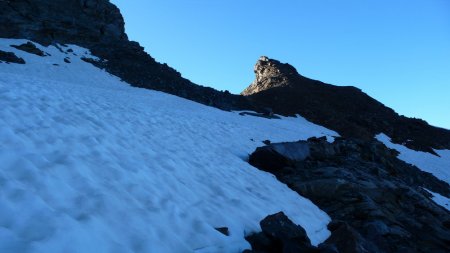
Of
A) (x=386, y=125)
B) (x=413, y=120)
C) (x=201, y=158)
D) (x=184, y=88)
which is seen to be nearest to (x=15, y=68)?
(x=184, y=88)

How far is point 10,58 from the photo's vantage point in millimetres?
30609

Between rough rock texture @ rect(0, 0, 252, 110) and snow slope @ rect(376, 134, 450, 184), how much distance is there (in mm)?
16717

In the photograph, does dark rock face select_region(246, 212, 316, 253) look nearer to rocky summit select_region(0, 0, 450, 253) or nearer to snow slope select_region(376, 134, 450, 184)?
rocky summit select_region(0, 0, 450, 253)

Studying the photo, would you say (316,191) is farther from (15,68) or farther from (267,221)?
(15,68)

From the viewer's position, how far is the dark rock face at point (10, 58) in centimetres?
3006

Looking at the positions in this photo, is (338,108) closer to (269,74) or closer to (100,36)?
(269,74)

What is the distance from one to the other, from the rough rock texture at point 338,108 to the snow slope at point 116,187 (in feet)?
112

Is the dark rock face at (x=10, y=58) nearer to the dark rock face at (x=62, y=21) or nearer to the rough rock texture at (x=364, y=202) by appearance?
the dark rock face at (x=62, y=21)

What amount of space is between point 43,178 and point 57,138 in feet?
7.79

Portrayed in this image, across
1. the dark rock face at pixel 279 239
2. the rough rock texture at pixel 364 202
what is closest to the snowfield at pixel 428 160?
the rough rock texture at pixel 364 202

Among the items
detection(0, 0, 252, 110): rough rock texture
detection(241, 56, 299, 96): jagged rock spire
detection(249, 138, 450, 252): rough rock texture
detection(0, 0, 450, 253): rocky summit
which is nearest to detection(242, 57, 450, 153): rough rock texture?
detection(241, 56, 299, 96): jagged rock spire

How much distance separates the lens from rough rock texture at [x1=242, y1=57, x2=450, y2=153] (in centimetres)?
4647

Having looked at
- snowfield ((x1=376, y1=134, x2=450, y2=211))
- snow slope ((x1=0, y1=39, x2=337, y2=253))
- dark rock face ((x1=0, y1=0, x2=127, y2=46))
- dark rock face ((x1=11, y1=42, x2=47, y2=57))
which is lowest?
snow slope ((x1=0, y1=39, x2=337, y2=253))

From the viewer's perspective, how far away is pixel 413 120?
57781 mm
